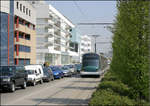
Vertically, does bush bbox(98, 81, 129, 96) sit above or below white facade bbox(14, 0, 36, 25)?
below

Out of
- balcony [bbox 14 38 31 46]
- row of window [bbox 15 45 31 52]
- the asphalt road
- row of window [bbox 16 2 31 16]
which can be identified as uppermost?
row of window [bbox 16 2 31 16]

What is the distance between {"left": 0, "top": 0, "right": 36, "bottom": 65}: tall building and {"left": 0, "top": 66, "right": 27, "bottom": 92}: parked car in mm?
31705

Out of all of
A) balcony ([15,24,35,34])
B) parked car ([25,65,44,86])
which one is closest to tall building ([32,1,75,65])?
balcony ([15,24,35,34])

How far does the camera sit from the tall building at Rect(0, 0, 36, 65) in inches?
2154

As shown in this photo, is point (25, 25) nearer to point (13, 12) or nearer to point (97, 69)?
point (13, 12)

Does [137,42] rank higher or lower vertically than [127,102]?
higher

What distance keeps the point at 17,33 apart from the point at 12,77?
128 ft

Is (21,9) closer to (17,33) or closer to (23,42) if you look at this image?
(17,33)

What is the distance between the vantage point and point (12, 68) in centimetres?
2266

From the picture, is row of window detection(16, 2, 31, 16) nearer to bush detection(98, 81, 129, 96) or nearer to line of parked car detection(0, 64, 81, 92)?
line of parked car detection(0, 64, 81, 92)

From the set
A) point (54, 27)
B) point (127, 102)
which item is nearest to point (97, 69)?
point (127, 102)

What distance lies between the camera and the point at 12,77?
2131cm

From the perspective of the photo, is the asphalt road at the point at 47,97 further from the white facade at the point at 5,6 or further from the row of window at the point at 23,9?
the row of window at the point at 23,9

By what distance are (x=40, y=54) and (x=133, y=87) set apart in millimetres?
72161
